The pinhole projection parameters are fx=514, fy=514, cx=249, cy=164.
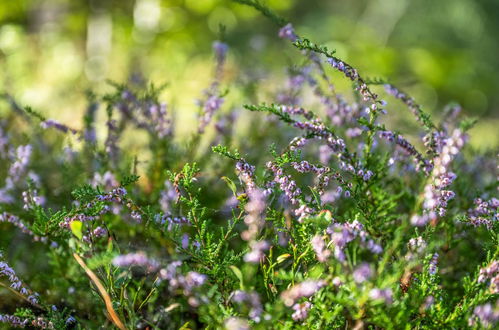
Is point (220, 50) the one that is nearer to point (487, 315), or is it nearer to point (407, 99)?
point (407, 99)

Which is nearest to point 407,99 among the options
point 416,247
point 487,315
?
point 416,247

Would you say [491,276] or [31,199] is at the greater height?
[31,199]

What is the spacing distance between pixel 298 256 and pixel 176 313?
1.73 ft

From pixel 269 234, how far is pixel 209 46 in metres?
9.06

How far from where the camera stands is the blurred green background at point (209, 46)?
16.9 feet

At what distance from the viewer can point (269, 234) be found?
64.0 inches

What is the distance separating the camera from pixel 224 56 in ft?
8.29

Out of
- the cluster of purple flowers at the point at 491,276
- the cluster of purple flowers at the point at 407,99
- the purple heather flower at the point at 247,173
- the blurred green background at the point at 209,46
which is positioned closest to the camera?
the cluster of purple flowers at the point at 491,276

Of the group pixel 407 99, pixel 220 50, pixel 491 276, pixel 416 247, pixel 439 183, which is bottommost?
pixel 491 276

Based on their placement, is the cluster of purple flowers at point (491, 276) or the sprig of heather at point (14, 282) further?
the sprig of heather at point (14, 282)

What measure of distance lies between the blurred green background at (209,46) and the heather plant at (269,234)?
0.68 meters

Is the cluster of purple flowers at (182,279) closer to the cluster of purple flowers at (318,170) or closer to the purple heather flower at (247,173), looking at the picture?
the purple heather flower at (247,173)

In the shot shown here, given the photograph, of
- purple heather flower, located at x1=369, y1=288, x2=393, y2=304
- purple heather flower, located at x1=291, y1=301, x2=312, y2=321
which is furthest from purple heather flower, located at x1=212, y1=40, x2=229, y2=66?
purple heather flower, located at x1=369, y1=288, x2=393, y2=304

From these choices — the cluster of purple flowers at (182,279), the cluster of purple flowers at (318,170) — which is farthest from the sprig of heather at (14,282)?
the cluster of purple flowers at (318,170)
